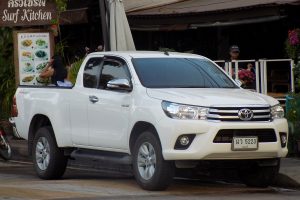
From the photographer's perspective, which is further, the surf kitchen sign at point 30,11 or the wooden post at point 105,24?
the surf kitchen sign at point 30,11

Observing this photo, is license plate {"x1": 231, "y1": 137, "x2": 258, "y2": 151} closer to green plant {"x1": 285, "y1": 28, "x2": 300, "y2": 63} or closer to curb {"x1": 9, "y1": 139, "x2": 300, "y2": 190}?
curb {"x1": 9, "y1": 139, "x2": 300, "y2": 190}

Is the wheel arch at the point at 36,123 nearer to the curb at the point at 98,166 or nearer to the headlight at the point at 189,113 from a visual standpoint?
the curb at the point at 98,166

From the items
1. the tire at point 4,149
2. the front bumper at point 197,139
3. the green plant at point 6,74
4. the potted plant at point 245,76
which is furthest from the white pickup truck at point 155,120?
→ the green plant at point 6,74

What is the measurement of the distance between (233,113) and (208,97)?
39cm

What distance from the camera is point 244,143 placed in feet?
37.9

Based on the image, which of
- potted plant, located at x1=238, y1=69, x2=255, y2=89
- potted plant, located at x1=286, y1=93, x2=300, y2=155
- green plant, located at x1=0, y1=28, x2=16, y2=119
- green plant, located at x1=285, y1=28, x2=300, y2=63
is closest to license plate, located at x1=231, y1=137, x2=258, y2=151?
potted plant, located at x1=286, y1=93, x2=300, y2=155

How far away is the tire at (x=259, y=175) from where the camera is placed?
12.5m

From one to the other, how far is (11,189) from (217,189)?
8.98 feet

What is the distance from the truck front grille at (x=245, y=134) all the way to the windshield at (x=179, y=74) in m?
1.25

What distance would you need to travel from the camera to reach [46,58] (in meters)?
20.1

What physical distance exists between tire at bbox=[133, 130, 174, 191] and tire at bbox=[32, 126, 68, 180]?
2019 millimetres

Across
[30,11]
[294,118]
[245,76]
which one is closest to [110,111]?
[294,118]

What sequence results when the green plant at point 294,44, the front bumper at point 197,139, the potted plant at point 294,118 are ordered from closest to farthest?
the front bumper at point 197,139 < the potted plant at point 294,118 < the green plant at point 294,44

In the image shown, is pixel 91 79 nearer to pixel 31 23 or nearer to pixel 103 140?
pixel 103 140
